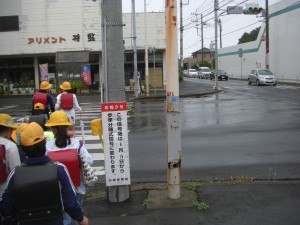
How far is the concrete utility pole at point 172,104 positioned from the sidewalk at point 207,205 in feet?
1.13

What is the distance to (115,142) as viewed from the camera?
5.63m

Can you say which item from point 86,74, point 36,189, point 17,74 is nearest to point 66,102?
point 36,189

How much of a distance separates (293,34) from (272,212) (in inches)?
1493

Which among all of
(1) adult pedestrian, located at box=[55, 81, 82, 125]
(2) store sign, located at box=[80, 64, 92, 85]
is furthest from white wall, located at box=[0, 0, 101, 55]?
(1) adult pedestrian, located at box=[55, 81, 82, 125]

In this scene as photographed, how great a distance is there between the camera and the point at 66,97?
8.80 meters

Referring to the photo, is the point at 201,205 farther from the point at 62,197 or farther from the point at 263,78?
the point at 263,78

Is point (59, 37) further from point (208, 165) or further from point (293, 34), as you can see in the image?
point (208, 165)

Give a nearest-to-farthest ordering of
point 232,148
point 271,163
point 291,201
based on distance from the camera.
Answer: point 291,201 < point 271,163 < point 232,148

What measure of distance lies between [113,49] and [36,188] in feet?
10.3

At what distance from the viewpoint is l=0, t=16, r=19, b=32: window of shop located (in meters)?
34.5

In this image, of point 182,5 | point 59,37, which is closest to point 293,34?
point 182,5

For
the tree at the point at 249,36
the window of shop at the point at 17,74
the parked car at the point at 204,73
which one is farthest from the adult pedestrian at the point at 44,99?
the tree at the point at 249,36

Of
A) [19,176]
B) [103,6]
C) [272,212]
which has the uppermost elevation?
[103,6]

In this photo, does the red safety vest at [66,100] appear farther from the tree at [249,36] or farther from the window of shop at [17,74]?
the tree at [249,36]
